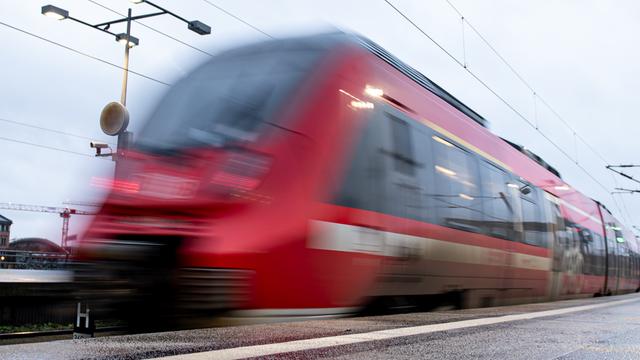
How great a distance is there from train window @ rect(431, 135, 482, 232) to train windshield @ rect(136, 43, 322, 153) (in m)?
2.71

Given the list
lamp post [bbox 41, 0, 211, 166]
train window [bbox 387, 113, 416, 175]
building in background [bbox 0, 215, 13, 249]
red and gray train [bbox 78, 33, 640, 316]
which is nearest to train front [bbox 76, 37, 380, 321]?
red and gray train [bbox 78, 33, 640, 316]

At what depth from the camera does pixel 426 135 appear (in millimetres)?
8055

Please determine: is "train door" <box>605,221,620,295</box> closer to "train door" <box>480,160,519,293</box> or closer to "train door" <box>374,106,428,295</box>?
"train door" <box>480,160,519,293</box>

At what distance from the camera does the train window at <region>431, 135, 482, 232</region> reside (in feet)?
26.7

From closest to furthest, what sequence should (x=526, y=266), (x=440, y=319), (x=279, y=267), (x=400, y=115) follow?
(x=279, y=267) < (x=440, y=319) < (x=400, y=115) < (x=526, y=266)

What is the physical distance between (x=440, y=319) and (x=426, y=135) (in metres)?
2.79

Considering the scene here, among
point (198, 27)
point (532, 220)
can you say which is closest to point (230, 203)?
point (198, 27)

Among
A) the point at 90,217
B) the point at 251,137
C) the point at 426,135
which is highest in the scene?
the point at 426,135

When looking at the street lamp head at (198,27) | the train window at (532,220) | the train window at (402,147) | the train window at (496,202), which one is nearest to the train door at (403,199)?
the train window at (402,147)

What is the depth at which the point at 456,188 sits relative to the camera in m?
8.72

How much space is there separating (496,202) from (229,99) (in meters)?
5.61

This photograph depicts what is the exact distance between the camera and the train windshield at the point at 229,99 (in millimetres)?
5891

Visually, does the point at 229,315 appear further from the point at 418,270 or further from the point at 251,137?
the point at 418,270

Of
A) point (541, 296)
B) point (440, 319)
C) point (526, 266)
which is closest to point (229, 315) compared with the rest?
point (440, 319)
